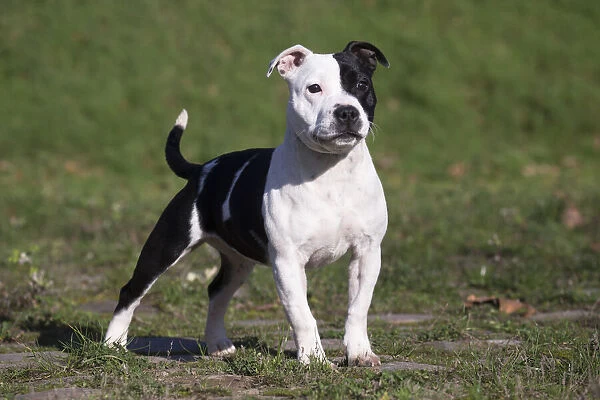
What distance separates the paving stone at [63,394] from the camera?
379 cm

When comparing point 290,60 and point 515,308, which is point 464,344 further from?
point 290,60

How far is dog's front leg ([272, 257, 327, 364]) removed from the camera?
→ 453 cm

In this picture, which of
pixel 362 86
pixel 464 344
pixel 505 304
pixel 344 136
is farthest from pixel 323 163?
pixel 505 304

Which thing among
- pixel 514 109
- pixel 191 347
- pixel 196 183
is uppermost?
pixel 514 109

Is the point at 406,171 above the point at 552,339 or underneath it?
above

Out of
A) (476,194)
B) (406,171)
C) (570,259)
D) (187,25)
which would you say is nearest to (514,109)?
(406,171)

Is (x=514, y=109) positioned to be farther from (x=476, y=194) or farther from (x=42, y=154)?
(x=42, y=154)

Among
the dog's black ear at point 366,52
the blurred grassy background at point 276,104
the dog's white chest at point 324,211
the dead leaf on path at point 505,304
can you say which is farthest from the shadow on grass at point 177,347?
the blurred grassy background at point 276,104

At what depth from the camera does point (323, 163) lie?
4715mm

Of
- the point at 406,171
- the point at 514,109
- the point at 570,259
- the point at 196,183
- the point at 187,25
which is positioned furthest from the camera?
the point at 187,25

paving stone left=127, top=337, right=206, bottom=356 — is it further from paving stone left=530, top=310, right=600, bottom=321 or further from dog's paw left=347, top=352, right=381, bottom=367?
paving stone left=530, top=310, right=600, bottom=321

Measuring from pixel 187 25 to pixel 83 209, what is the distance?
21.7 ft

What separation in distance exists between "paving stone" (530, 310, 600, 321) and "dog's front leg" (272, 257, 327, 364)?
2.40 meters

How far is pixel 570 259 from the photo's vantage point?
8086 mm
